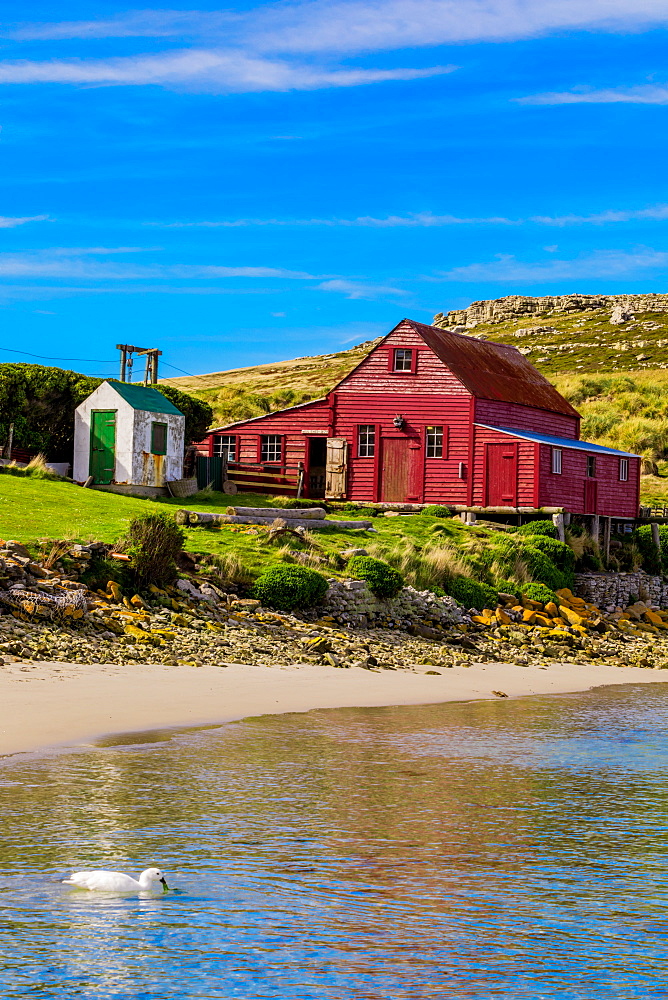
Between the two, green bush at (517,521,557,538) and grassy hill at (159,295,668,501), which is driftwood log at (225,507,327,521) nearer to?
green bush at (517,521,557,538)

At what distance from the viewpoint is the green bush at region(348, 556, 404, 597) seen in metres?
24.8

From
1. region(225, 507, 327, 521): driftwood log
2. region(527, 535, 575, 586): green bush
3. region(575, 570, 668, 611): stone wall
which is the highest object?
region(225, 507, 327, 521): driftwood log

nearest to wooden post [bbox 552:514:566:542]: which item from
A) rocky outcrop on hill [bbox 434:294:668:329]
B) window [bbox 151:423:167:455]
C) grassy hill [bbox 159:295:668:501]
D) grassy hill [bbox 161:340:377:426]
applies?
window [bbox 151:423:167:455]

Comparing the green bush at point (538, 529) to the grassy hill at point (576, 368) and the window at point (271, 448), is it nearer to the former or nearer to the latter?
the window at point (271, 448)

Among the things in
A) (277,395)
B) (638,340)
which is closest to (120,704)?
(277,395)

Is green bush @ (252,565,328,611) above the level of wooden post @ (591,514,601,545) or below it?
below

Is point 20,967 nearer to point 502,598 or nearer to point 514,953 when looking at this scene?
point 514,953

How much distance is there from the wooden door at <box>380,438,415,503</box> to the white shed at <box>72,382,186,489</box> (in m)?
7.95

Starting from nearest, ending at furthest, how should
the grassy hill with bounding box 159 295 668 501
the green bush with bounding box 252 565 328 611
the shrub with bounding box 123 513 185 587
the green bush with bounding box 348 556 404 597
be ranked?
the shrub with bounding box 123 513 185 587 → the green bush with bounding box 252 565 328 611 → the green bush with bounding box 348 556 404 597 → the grassy hill with bounding box 159 295 668 501

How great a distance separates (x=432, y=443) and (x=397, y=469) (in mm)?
1622

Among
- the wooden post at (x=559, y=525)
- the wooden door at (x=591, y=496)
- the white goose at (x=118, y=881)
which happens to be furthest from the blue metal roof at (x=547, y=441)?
the white goose at (x=118, y=881)

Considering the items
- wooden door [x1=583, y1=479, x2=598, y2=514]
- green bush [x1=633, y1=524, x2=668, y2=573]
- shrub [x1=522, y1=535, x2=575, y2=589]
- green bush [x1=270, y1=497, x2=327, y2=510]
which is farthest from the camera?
wooden door [x1=583, y1=479, x2=598, y2=514]

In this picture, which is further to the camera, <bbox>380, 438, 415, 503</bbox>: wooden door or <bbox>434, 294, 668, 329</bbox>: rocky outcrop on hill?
<bbox>434, 294, 668, 329</bbox>: rocky outcrop on hill

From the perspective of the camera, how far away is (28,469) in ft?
121
